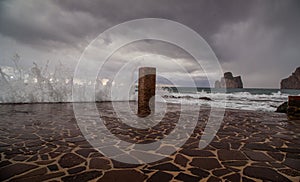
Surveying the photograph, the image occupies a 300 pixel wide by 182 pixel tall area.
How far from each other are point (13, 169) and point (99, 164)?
1052 millimetres

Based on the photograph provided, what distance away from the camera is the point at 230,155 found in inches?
110

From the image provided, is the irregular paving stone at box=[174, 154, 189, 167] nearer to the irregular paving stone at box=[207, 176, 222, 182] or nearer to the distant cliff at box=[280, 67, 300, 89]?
the irregular paving stone at box=[207, 176, 222, 182]

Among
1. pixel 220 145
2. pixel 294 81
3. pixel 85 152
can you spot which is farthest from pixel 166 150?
pixel 294 81

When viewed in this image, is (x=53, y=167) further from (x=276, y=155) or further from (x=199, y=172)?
(x=276, y=155)

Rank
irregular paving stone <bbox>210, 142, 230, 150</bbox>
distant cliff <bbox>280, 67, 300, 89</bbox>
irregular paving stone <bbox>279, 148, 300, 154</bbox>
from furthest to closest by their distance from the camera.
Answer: distant cliff <bbox>280, 67, 300, 89</bbox>, irregular paving stone <bbox>210, 142, 230, 150</bbox>, irregular paving stone <bbox>279, 148, 300, 154</bbox>

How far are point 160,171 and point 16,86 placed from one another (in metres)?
10.3

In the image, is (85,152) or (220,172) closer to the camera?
(220,172)

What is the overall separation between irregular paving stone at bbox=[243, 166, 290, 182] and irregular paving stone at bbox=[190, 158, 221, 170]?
0.38 meters

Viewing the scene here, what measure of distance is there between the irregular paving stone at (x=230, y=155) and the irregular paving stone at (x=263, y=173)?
34cm

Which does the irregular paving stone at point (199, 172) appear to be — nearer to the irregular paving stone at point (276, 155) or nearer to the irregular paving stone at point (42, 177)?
the irregular paving stone at point (276, 155)

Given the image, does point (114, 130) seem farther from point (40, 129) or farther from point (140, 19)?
point (140, 19)

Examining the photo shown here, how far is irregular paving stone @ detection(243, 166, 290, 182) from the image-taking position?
2041 millimetres

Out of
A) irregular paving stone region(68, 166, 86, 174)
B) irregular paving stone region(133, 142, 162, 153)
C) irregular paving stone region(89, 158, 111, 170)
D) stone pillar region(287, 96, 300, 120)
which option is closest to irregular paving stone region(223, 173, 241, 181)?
irregular paving stone region(133, 142, 162, 153)

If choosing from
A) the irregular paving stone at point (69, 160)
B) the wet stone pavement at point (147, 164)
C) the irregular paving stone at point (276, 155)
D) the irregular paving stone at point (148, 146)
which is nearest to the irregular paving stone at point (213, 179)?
the wet stone pavement at point (147, 164)
